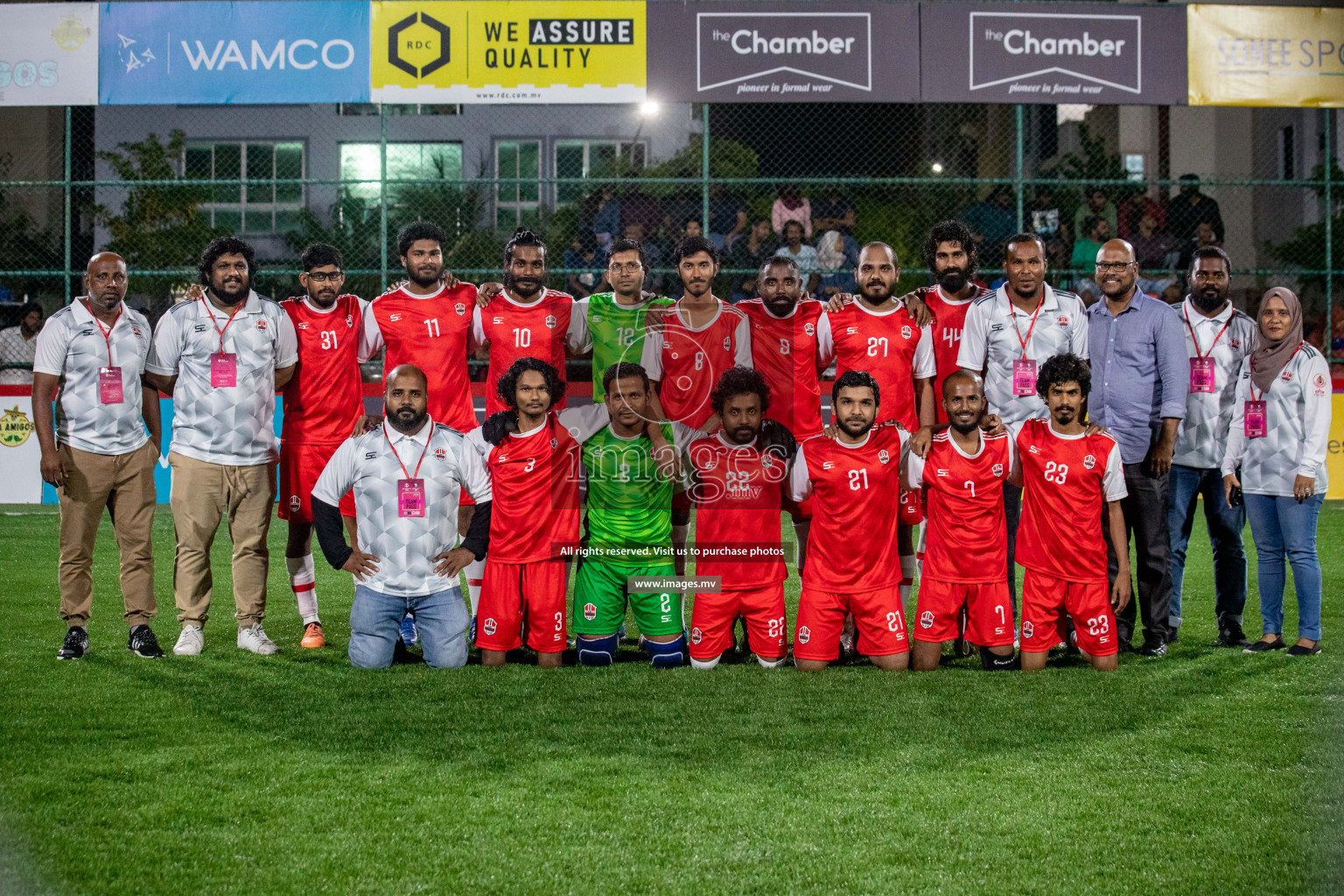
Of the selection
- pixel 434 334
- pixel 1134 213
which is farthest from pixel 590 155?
pixel 434 334

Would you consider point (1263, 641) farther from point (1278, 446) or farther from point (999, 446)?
point (999, 446)

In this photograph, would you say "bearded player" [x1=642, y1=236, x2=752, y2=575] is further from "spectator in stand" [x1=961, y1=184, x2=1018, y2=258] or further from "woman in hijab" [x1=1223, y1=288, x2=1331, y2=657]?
"spectator in stand" [x1=961, y1=184, x2=1018, y2=258]

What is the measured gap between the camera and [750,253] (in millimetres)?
11984

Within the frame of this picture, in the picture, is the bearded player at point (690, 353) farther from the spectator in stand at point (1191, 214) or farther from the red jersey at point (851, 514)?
the spectator in stand at point (1191, 214)

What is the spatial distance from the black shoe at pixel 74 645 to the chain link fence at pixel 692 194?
18.9 ft

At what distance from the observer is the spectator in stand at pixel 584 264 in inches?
457

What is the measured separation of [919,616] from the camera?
5391mm

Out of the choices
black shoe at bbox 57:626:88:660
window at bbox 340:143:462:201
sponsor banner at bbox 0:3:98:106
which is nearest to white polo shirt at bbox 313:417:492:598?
black shoe at bbox 57:626:88:660

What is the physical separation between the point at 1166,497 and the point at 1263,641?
800mm

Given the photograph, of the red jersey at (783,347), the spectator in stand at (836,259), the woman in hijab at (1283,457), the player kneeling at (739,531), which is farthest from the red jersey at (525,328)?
the spectator in stand at (836,259)

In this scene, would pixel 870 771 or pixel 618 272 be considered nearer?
pixel 870 771

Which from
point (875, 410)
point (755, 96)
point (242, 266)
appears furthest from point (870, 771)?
point (755, 96)

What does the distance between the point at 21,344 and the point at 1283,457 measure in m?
11.5

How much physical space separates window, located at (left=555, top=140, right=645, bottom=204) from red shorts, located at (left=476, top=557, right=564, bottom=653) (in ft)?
32.5
